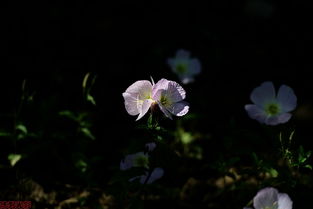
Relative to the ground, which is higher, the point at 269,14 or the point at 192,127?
the point at 269,14

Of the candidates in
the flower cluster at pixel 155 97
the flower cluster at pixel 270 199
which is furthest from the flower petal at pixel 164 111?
the flower cluster at pixel 270 199

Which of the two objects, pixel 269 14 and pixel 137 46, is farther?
pixel 269 14

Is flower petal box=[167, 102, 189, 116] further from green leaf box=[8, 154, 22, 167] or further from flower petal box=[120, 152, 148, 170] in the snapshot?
green leaf box=[8, 154, 22, 167]

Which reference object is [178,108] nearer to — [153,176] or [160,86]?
[160,86]

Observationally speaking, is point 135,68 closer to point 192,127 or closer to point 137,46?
point 137,46

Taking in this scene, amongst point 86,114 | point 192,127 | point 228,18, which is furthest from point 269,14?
point 86,114

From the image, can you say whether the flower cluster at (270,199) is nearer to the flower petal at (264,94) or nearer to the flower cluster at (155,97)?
the flower cluster at (155,97)

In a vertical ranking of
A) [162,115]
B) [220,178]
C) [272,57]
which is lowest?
[220,178]
